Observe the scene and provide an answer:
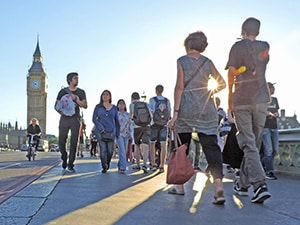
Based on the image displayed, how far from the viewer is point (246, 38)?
574 centimetres

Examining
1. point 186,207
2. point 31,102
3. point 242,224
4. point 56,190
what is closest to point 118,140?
point 56,190

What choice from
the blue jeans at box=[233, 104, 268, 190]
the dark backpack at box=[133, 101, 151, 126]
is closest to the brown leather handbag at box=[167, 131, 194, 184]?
the blue jeans at box=[233, 104, 268, 190]

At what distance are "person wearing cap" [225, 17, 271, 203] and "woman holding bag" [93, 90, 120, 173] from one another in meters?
4.43

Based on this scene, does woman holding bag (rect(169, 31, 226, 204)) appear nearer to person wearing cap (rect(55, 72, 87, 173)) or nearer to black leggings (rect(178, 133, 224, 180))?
black leggings (rect(178, 133, 224, 180))

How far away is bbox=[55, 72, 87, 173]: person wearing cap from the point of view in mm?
9133

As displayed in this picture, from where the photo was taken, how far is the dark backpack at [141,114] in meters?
10.6

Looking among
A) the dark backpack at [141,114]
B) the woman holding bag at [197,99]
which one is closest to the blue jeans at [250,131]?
the woman holding bag at [197,99]

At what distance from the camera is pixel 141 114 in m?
10.7

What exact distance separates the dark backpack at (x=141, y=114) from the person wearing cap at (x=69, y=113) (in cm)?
164

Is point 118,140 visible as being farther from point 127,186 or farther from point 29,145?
point 29,145

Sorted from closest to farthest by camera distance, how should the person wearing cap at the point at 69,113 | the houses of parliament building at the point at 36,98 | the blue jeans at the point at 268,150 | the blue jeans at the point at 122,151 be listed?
the person wearing cap at the point at 69,113 < the blue jeans at the point at 268,150 < the blue jeans at the point at 122,151 < the houses of parliament building at the point at 36,98

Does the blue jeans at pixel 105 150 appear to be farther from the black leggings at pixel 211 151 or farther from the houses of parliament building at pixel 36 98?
the houses of parliament building at pixel 36 98

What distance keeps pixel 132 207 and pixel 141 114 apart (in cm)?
599

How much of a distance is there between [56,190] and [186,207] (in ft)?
5.70
